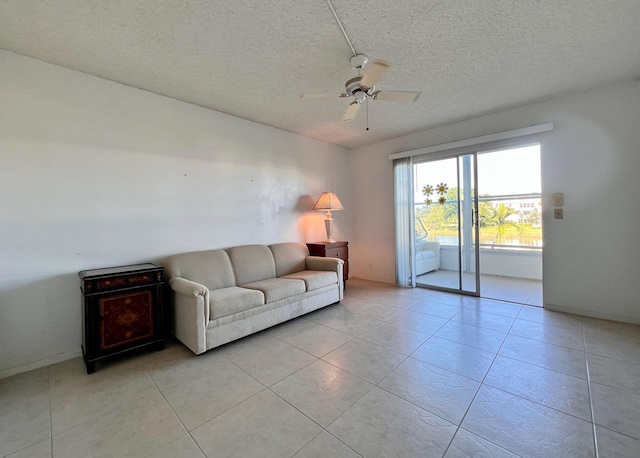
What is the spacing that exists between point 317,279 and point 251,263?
877mm

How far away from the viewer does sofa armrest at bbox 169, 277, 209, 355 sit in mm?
2389

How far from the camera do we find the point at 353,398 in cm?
183

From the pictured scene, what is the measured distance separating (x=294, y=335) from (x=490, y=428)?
182cm

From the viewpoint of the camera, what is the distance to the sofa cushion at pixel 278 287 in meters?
2.96

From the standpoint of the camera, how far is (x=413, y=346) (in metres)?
2.54

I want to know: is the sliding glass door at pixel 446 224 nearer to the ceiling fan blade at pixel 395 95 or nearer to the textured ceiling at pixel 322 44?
the textured ceiling at pixel 322 44

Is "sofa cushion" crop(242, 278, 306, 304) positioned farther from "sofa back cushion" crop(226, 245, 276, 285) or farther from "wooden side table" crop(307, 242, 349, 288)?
"wooden side table" crop(307, 242, 349, 288)

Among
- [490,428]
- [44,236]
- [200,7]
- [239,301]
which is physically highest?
[200,7]

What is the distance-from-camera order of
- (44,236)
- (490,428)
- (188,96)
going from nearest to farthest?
(490,428) → (44,236) → (188,96)

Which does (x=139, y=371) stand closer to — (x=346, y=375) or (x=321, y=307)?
(x=346, y=375)

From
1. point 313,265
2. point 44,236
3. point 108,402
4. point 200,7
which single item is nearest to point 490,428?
point 108,402

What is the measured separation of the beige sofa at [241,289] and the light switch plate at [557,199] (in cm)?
282

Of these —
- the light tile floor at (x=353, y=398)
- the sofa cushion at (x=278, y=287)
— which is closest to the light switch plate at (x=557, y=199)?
the light tile floor at (x=353, y=398)

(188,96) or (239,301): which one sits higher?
(188,96)
